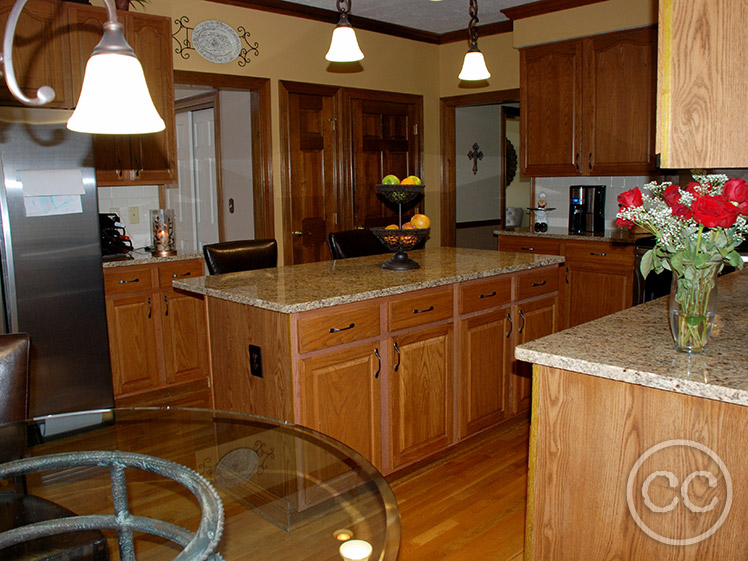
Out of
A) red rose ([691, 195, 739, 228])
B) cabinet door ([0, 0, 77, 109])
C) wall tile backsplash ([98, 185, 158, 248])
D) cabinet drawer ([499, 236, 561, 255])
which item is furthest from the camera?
cabinet drawer ([499, 236, 561, 255])

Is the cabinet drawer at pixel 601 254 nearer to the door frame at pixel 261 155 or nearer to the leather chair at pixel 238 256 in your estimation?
the door frame at pixel 261 155

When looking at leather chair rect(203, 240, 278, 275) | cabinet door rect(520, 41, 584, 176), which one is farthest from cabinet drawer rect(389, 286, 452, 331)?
cabinet door rect(520, 41, 584, 176)

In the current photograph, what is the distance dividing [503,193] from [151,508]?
645 cm

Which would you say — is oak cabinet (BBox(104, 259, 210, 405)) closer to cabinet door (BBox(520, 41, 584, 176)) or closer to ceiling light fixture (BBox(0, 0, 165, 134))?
ceiling light fixture (BBox(0, 0, 165, 134))

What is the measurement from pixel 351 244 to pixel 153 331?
133cm

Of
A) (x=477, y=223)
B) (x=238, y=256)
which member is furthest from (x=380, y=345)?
(x=477, y=223)

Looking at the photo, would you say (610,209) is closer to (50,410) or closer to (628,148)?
(628,148)

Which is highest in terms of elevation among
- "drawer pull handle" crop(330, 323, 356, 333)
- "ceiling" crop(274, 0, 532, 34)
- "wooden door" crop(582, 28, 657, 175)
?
"ceiling" crop(274, 0, 532, 34)

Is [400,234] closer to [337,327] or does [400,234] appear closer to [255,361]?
[337,327]

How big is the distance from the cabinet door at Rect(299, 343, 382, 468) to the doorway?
3773mm

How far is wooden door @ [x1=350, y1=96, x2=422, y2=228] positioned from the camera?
561cm

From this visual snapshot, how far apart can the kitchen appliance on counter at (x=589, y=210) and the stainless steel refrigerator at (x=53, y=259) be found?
353cm

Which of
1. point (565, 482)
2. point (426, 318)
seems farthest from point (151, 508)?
point (426, 318)

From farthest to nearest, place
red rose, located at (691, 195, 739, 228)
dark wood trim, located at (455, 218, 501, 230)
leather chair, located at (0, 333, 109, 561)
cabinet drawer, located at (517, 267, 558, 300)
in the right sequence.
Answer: dark wood trim, located at (455, 218, 501, 230) → cabinet drawer, located at (517, 267, 558, 300) → red rose, located at (691, 195, 739, 228) → leather chair, located at (0, 333, 109, 561)
